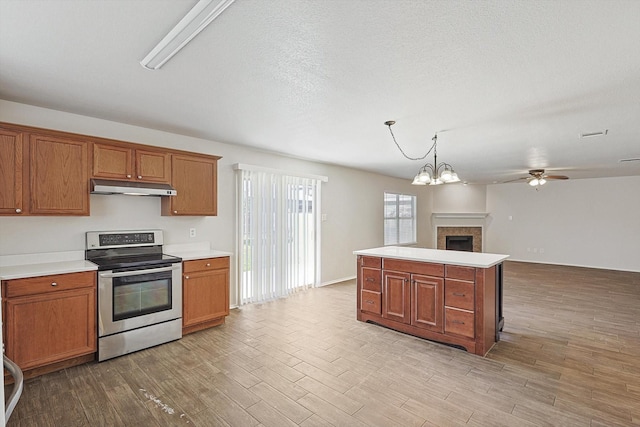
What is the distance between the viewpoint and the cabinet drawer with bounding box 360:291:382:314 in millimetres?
3947

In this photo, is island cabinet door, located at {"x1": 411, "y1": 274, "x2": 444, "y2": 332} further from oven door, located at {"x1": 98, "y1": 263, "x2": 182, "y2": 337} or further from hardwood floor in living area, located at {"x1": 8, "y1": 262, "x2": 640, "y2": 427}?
oven door, located at {"x1": 98, "y1": 263, "x2": 182, "y2": 337}

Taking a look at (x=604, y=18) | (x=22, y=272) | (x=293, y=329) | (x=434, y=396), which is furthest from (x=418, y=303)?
(x=22, y=272)

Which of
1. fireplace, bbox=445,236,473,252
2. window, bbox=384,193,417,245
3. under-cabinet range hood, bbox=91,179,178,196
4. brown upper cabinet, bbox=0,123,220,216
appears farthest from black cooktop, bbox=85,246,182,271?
fireplace, bbox=445,236,473,252

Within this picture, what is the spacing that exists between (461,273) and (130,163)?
3.73 meters

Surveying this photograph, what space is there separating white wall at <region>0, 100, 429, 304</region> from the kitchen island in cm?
212

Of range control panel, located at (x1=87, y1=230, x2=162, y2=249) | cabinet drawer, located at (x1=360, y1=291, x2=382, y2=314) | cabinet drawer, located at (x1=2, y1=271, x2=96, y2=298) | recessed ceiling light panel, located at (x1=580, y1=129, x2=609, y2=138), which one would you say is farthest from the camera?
cabinet drawer, located at (x1=360, y1=291, x2=382, y2=314)

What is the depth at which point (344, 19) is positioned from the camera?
5.59ft

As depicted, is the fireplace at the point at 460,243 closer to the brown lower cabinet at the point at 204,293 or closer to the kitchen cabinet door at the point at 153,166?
the brown lower cabinet at the point at 204,293

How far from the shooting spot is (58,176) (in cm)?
299

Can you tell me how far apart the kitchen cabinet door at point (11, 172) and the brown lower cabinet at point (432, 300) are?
3.58m

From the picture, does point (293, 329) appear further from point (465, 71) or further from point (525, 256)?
point (525, 256)

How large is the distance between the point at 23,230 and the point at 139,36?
7.81 ft

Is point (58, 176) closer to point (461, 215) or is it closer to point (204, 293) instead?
point (204, 293)

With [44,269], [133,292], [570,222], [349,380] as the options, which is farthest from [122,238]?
[570,222]
